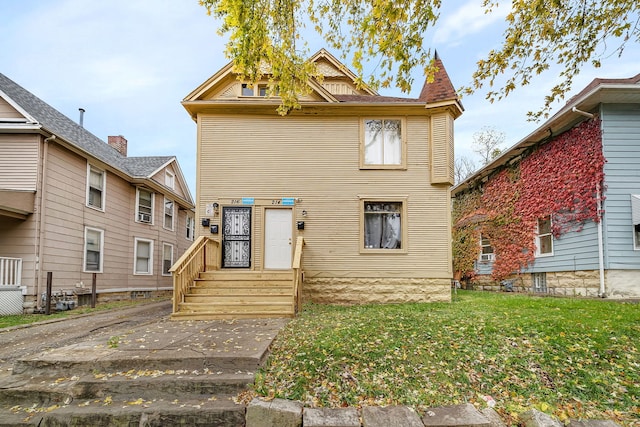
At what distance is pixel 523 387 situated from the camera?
3514 millimetres

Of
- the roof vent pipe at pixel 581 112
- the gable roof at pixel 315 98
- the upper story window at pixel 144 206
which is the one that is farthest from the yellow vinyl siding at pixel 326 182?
the upper story window at pixel 144 206

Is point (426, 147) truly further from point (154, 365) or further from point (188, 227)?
point (188, 227)

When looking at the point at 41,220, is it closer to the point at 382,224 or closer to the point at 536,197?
the point at 382,224

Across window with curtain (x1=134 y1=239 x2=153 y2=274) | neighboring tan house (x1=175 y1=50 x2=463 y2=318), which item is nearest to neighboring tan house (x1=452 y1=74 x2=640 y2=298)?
neighboring tan house (x1=175 y1=50 x2=463 y2=318)

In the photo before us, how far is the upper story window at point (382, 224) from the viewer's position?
9.23m

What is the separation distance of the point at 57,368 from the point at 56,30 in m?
11.2

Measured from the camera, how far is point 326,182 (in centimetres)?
→ 934

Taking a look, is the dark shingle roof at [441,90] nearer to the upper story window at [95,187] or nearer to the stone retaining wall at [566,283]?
the stone retaining wall at [566,283]

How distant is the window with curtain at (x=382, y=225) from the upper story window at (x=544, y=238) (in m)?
5.08

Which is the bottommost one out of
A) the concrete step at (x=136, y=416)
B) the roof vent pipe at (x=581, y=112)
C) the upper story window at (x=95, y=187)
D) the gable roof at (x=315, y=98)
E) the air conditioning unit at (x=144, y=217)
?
the concrete step at (x=136, y=416)

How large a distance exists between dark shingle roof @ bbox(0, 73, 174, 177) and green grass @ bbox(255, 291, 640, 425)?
32.1ft

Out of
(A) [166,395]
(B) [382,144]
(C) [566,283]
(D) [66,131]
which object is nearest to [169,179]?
(D) [66,131]

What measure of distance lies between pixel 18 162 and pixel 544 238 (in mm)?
15242

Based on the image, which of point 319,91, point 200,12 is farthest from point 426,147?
point 200,12
